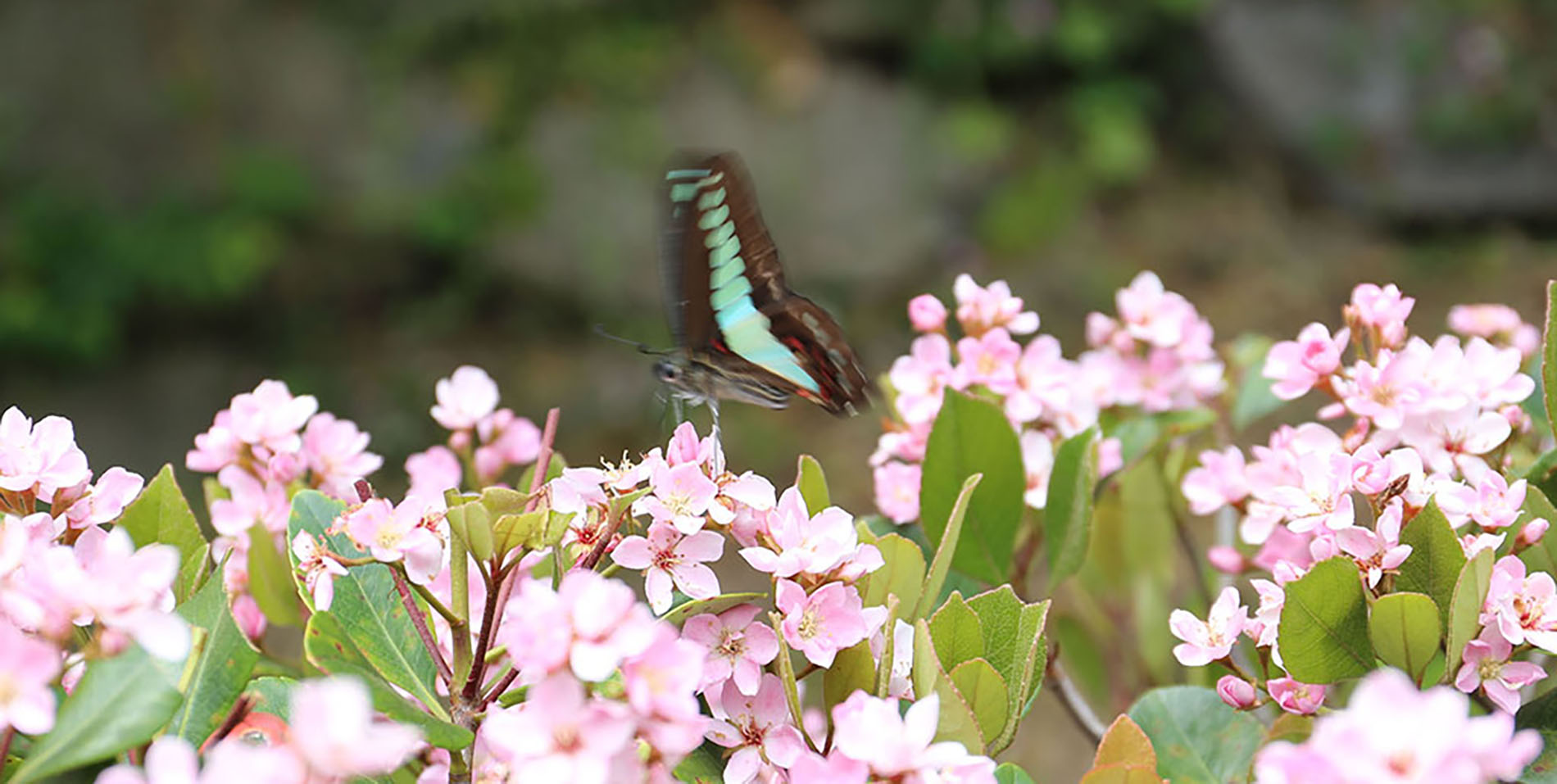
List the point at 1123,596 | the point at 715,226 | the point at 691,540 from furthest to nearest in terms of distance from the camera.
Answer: the point at 1123,596 < the point at 715,226 < the point at 691,540

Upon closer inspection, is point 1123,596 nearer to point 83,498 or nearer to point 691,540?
point 691,540

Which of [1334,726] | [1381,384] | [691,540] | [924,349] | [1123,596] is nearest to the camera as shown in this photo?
[1334,726]

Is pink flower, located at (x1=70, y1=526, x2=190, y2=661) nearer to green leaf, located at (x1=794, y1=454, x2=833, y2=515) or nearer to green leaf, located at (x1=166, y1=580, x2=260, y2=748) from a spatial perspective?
green leaf, located at (x1=166, y1=580, x2=260, y2=748)

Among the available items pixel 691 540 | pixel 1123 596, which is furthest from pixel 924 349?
pixel 1123 596

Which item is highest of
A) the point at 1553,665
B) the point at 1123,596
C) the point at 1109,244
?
the point at 1553,665

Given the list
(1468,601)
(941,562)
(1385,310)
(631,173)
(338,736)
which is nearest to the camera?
(338,736)

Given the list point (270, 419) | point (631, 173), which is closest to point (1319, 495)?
point (270, 419)

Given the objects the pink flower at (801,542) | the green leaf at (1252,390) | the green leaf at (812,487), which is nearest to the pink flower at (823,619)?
the pink flower at (801,542)

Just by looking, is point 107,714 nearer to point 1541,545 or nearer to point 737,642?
point 737,642

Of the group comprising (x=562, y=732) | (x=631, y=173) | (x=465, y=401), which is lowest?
(x=631, y=173)
